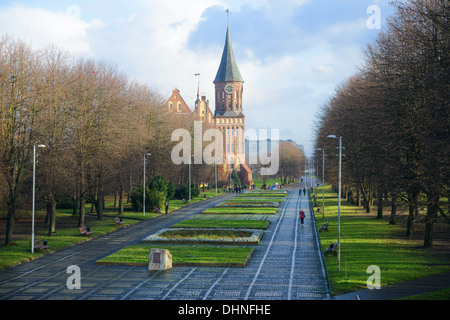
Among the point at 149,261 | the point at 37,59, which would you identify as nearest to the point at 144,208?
the point at 37,59

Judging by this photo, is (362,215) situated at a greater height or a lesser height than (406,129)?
lesser

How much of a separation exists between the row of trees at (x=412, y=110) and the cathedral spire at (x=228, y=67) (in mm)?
95983

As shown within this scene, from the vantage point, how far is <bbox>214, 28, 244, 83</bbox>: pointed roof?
13788cm

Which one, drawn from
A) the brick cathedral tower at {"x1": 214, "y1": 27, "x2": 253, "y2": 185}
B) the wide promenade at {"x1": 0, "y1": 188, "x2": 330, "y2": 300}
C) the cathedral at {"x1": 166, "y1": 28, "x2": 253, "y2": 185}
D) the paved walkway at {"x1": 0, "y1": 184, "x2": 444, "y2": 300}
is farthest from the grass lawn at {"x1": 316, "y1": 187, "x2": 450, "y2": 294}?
the brick cathedral tower at {"x1": 214, "y1": 27, "x2": 253, "y2": 185}

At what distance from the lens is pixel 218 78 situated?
459 feet

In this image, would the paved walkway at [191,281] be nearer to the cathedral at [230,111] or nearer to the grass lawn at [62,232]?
the grass lawn at [62,232]

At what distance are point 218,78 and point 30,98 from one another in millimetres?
104990

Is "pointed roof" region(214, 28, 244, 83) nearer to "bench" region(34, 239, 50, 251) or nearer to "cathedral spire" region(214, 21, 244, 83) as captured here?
"cathedral spire" region(214, 21, 244, 83)

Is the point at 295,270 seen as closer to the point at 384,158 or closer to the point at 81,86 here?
the point at 384,158

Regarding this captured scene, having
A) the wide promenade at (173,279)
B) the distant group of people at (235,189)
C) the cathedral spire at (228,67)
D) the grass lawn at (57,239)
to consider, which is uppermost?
the cathedral spire at (228,67)

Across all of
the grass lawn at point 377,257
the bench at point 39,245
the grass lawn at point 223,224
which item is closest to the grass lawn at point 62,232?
the bench at point 39,245

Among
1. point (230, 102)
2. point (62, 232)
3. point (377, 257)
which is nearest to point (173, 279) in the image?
point (377, 257)

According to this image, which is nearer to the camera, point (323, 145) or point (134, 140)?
point (134, 140)

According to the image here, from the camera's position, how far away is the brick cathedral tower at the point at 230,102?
449 ft
